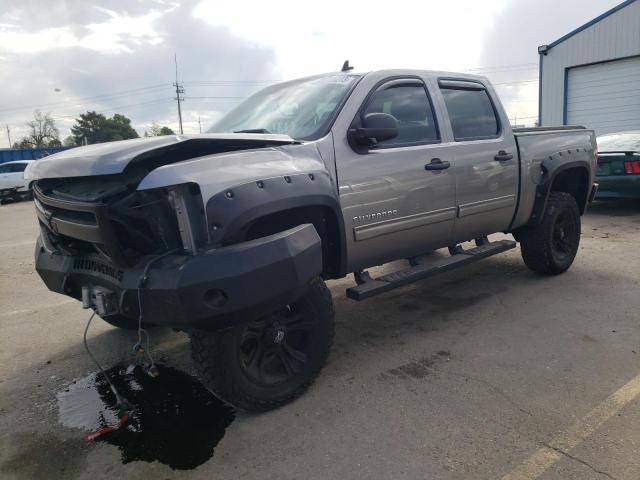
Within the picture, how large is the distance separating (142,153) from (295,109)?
1.55 metres

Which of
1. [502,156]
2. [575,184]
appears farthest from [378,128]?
[575,184]

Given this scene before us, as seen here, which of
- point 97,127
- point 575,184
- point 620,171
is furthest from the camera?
point 97,127

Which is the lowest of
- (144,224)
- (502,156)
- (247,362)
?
(247,362)

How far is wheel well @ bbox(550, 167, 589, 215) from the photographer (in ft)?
18.4

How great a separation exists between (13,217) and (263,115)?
13.6m

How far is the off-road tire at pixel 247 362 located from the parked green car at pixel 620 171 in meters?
7.72

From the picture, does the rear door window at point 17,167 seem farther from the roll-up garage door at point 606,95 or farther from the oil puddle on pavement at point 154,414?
the roll-up garage door at point 606,95

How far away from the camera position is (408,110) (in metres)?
4.11

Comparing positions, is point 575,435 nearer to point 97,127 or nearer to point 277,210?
point 277,210

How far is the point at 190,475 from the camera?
8.37 feet

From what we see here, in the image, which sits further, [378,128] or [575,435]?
[378,128]

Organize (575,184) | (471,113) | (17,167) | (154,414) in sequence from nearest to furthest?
1. (154,414)
2. (471,113)
3. (575,184)
4. (17,167)

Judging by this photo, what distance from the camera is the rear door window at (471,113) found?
444cm

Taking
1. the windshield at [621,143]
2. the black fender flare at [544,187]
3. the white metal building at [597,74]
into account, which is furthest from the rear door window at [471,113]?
the white metal building at [597,74]
